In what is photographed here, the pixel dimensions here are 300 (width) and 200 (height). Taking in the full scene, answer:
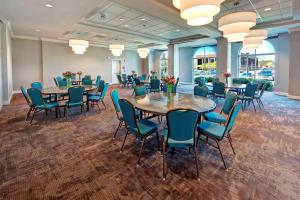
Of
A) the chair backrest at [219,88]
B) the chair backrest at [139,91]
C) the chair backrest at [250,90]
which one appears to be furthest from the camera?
→ the chair backrest at [219,88]

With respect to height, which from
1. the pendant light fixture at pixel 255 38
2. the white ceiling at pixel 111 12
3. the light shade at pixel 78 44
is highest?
the white ceiling at pixel 111 12

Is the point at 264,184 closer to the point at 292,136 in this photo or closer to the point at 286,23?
the point at 292,136

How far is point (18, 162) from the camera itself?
2.71 metres

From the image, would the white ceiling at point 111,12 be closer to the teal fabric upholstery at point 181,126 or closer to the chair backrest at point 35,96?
the chair backrest at point 35,96

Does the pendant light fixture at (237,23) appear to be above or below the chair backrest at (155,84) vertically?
above

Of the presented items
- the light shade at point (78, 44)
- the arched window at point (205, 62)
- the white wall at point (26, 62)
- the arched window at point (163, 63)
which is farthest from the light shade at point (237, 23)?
the arched window at point (163, 63)

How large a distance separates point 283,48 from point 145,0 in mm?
8318

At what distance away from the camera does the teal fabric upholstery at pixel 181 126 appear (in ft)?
6.97

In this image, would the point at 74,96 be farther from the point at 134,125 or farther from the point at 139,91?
the point at 134,125

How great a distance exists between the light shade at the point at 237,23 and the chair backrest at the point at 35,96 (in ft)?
16.1

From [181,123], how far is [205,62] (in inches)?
513

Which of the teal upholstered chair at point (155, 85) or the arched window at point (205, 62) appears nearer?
the teal upholstered chair at point (155, 85)

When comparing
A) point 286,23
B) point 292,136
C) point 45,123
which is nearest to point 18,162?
point 45,123

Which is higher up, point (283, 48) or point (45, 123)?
point (283, 48)
